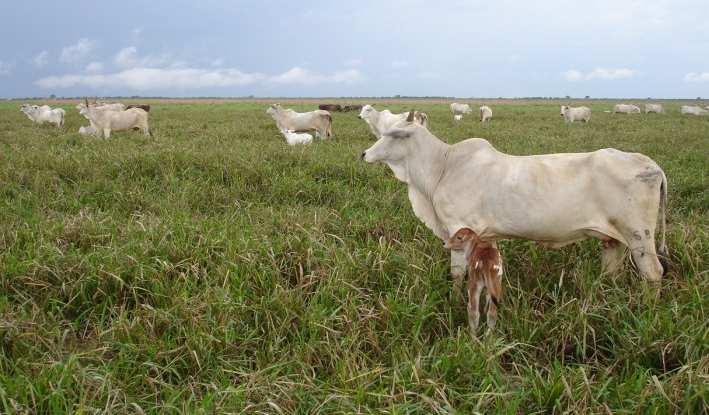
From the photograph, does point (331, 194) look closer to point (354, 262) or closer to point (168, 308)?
point (354, 262)

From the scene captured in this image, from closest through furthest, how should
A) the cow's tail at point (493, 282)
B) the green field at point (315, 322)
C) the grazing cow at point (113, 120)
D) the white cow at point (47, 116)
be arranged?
1. the green field at point (315, 322)
2. the cow's tail at point (493, 282)
3. the grazing cow at point (113, 120)
4. the white cow at point (47, 116)

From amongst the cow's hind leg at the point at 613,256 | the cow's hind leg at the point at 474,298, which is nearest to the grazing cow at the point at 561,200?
the cow's hind leg at the point at 613,256

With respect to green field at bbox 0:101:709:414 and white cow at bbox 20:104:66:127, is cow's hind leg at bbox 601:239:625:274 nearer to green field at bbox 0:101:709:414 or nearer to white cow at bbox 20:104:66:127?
green field at bbox 0:101:709:414

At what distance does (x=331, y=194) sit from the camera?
22.5 ft

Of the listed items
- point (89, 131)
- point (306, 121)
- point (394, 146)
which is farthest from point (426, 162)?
point (89, 131)

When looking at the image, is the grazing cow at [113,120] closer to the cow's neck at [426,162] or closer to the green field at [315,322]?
the green field at [315,322]

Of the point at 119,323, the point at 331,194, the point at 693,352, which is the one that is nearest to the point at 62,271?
the point at 119,323

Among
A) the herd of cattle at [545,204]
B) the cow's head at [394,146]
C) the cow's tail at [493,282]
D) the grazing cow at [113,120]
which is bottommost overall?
the cow's tail at [493,282]

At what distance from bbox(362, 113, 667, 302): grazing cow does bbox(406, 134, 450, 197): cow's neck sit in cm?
23

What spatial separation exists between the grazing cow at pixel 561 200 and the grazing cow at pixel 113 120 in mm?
12553

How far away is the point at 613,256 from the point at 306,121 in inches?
503

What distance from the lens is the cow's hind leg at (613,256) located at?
4.09 m

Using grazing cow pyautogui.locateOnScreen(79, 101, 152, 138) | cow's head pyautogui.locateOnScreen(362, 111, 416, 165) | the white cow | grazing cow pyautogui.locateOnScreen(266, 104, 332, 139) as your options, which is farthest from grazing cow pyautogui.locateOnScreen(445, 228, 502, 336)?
the white cow

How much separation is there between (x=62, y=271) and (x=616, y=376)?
157 inches
